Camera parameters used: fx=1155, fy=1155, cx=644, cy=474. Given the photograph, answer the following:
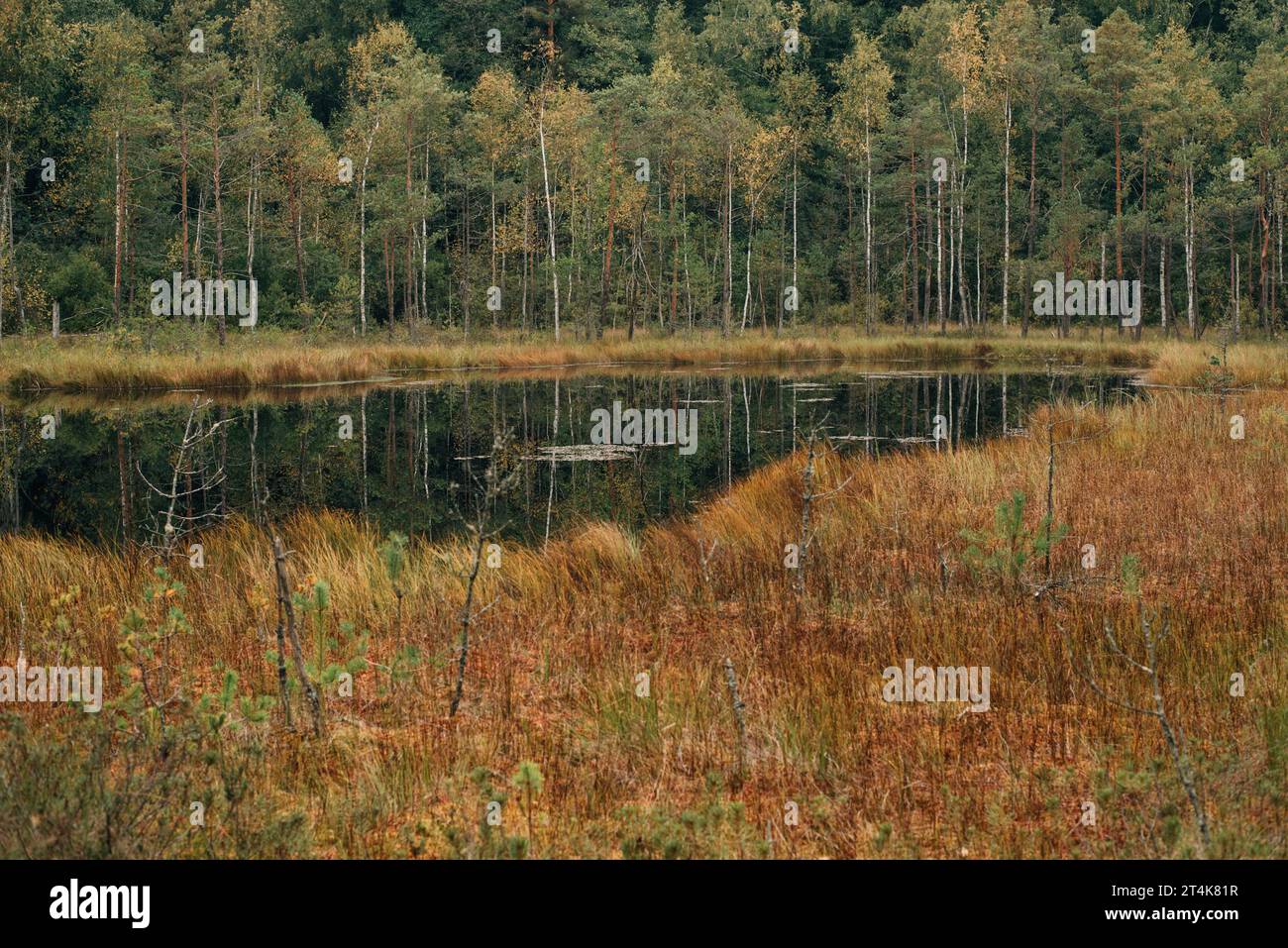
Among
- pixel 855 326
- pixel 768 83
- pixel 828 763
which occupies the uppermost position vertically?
pixel 768 83

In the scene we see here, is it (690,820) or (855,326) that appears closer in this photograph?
(690,820)

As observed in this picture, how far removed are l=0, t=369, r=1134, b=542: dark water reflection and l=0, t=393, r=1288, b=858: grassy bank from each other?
61.1 inches

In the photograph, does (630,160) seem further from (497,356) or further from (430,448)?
(430,448)

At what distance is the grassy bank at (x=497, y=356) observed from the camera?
2825 centimetres

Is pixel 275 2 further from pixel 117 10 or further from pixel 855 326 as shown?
pixel 855 326

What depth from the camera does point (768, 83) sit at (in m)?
63.7

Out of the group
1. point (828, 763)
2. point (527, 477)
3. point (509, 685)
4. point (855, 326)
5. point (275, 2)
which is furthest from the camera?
point (275, 2)

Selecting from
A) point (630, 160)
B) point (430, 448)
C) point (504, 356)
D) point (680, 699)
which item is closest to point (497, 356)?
point (504, 356)

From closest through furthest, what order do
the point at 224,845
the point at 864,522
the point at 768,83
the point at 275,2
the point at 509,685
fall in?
1. the point at 224,845
2. the point at 509,685
3. the point at 864,522
4. the point at 275,2
5. the point at 768,83

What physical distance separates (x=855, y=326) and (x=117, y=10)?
116 feet

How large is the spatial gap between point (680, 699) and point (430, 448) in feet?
48.6

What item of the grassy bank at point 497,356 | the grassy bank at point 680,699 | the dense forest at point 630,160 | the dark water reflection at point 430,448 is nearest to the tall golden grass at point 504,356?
the grassy bank at point 497,356

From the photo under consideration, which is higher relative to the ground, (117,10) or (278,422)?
(117,10)

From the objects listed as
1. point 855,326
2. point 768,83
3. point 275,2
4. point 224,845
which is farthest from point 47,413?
point 768,83
